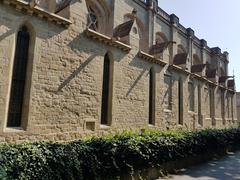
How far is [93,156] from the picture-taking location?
671 cm

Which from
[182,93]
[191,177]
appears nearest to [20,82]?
[191,177]

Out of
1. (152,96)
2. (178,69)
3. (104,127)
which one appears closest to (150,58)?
(152,96)

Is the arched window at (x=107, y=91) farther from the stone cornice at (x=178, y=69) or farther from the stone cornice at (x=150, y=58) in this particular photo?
the stone cornice at (x=178, y=69)

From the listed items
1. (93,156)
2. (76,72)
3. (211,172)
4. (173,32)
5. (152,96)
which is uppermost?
(173,32)

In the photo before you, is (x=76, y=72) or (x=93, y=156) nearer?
(x=93, y=156)

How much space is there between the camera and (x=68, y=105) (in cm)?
968

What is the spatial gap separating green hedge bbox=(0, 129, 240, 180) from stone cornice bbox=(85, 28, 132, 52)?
5168 mm

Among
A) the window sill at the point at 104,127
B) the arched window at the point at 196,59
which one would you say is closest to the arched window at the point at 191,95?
the arched window at the point at 196,59

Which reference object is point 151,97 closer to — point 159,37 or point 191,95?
point 159,37

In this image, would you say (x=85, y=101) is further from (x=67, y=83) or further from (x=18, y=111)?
(x=18, y=111)

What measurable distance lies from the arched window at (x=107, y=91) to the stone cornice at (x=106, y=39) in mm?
717

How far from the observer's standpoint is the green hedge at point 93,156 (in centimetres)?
508

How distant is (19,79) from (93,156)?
4.19m

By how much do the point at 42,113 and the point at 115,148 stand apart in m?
3.24
